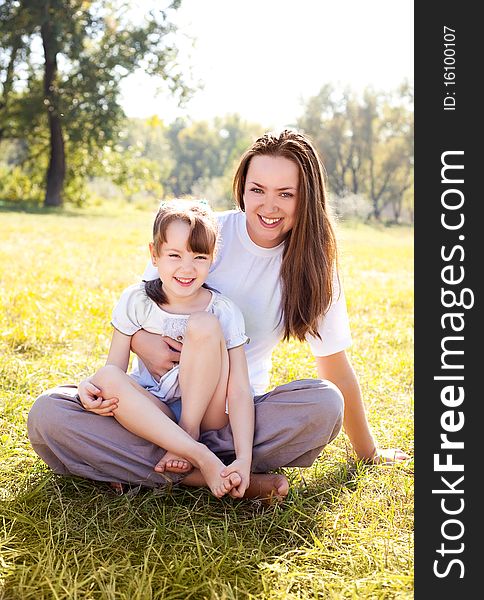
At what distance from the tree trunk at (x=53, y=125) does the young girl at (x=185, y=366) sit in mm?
17083

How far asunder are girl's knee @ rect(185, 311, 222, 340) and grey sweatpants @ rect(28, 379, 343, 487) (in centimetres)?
33

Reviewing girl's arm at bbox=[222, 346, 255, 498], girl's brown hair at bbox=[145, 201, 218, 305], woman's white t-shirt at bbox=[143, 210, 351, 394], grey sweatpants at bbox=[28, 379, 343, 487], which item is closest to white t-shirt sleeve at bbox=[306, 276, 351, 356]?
woman's white t-shirt at bbox=[143, 210, 351, 394]

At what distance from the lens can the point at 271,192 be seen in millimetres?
2783

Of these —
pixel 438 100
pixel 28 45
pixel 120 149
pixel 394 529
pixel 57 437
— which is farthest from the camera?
pixel 120 149

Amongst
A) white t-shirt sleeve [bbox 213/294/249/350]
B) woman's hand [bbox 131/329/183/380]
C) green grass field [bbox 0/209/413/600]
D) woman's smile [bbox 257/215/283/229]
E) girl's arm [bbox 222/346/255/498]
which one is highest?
woman's smile [bbox 257/215/283/229]

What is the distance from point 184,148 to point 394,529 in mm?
61471

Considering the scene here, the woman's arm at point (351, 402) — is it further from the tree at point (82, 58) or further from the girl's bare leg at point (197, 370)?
the tree at point (82, 58)

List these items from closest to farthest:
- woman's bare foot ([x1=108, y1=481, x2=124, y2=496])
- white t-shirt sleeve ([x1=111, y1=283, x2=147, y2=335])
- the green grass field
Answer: the green grass field
woman's bare foot ([x1=108, y1=481, x2=124, y2=496])
white t-shirt sleeve ([x1=111, y1=283, x2=147, y2=335])

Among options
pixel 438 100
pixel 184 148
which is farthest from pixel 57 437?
pixel 184 148

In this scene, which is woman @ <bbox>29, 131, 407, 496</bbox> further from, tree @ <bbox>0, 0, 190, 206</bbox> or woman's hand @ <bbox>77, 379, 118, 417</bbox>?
tree @ <bbox>0, 0, 190, 206</bbox>

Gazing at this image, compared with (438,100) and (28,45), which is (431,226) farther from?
(28,45)

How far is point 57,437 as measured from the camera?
8.49ft

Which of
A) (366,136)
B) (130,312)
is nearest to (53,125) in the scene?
(130,312)

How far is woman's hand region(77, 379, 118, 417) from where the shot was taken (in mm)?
2514
